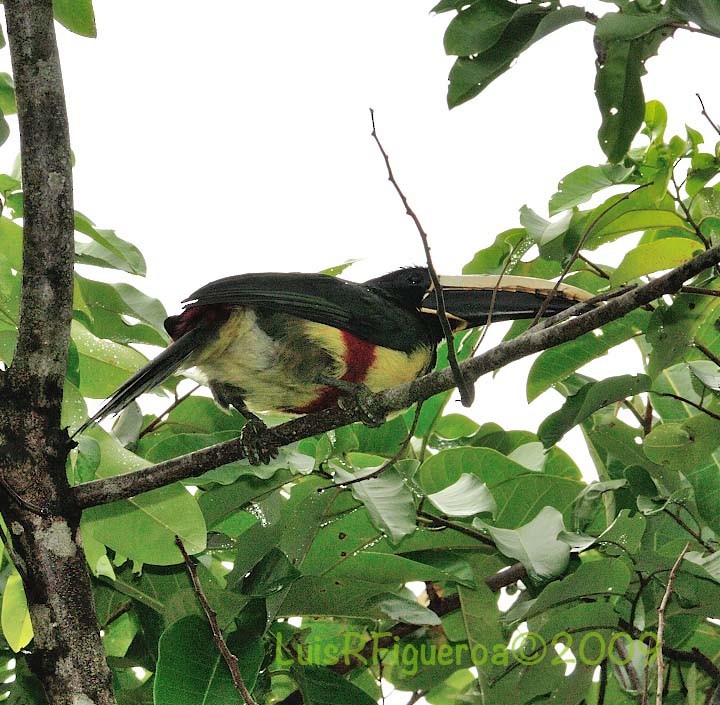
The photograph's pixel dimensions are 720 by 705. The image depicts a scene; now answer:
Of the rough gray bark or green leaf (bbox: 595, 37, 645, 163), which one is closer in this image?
the rough gray bark

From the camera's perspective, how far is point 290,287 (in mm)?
2705

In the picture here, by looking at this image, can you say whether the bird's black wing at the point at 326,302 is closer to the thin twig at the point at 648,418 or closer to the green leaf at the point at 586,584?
the thin twig at the point at 648,418

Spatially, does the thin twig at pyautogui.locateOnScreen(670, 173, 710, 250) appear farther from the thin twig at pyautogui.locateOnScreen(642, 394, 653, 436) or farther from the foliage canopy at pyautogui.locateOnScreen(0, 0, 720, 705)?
the thin twig at pyautogui.locateOnScreen(642, 394, 653, 436)

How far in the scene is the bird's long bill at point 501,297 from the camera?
2.52m

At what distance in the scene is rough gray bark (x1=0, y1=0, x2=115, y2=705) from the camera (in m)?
1.85

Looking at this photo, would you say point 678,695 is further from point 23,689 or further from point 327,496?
point 23,689

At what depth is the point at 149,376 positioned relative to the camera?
230cm

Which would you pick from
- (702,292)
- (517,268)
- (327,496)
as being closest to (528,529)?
(327,496)

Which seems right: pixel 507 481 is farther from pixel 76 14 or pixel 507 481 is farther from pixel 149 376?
pixel 76 14

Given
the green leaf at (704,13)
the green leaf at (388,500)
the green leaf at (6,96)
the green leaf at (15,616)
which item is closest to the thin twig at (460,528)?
the green leaf at (388,500)

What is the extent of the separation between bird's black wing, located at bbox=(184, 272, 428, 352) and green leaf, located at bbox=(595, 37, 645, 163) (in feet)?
3.20

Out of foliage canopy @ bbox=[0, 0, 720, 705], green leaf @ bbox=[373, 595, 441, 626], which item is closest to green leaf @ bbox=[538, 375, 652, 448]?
foliage canopy @ bbox=[0, 0, 720, 705]

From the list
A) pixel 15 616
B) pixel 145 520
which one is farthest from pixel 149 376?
pixel 15 616

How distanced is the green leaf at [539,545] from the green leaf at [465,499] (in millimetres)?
47
